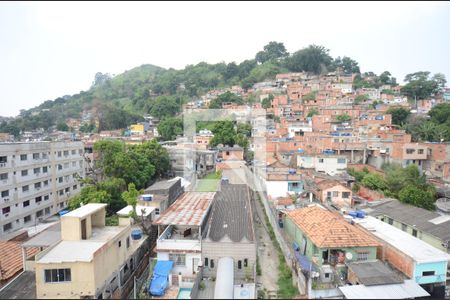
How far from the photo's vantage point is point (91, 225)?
40.5 feet

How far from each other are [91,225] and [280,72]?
6615 cm

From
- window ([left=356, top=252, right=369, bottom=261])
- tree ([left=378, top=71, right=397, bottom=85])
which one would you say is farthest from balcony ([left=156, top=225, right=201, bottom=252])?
tree ([left=378, top=71, right=397, bottom=85])

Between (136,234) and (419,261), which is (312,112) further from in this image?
(136,234)

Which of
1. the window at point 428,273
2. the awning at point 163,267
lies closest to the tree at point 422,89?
the window at point 428,273

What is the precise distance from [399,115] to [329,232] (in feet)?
109

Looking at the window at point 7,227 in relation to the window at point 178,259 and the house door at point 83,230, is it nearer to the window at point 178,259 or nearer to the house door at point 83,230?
the house door at point 83,230

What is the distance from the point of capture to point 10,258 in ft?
41.5

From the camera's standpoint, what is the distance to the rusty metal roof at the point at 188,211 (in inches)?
485

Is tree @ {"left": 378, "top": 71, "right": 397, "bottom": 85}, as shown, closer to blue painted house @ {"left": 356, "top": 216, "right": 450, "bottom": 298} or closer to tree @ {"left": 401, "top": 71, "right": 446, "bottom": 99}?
tree @ {"left": 401, "top": 71, "right": 446, "bottom": 99}

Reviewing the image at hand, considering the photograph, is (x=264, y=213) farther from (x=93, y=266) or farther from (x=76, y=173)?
(x=76, y=173)

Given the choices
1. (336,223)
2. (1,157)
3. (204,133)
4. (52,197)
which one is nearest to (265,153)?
(204,133)

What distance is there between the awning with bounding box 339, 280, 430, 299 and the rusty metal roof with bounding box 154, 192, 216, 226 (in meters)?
5.90

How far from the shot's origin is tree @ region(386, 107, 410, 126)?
38.6 metres

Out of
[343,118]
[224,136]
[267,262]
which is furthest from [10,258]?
[343,118]
